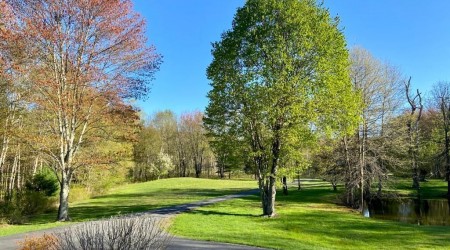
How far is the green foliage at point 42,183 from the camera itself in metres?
29.5

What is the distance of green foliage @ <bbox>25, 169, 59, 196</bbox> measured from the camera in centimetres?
2950

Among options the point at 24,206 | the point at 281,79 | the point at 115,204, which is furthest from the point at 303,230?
the point at 24,206

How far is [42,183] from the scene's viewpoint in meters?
29.7

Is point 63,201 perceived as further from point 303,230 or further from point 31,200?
point 303,230

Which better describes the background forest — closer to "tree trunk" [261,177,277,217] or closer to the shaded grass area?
"tree trunk" [261,177,277,217]

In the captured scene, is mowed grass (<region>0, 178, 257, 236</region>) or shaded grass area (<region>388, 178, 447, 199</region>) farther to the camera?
shaded grass area (<region>388, 178, 447, 199</region>)

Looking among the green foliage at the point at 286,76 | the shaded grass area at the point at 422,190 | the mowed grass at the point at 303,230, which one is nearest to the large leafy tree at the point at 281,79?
the green foliage at the point at 286,76

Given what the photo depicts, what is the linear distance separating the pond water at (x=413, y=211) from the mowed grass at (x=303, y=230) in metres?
5.64

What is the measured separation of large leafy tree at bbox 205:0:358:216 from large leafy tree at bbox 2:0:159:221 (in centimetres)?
563

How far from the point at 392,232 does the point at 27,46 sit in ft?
72.3

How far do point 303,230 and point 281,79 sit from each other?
27.8 feet

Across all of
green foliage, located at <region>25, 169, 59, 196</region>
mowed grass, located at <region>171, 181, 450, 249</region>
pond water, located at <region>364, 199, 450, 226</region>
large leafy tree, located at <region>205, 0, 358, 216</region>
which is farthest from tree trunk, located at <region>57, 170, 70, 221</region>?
pond water, located at <region>364, 199, 450, 226</region>

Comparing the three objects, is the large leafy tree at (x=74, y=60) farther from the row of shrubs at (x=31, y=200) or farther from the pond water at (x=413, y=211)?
the pond water at (x=413, y=211)

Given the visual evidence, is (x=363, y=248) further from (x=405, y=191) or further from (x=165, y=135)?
(x=165, y=135)
